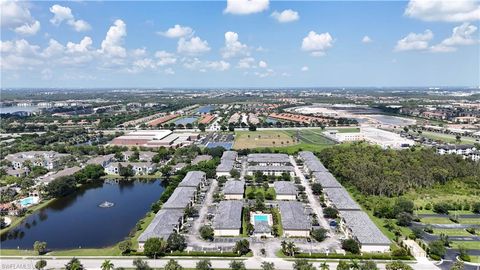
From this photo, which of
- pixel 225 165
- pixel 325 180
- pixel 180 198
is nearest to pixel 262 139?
pixel 225 165

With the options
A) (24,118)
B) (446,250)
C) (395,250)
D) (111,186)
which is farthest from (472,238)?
(24,118)

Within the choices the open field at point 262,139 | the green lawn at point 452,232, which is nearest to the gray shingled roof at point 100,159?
the open field at point 262,139

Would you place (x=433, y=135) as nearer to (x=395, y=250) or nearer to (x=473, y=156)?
(x=473, y=156)

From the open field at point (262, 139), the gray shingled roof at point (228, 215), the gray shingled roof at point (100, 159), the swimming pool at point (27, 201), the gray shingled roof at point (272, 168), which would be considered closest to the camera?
the gray shingled roof at point (228, 215)

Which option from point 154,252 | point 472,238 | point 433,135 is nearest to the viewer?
point 154,252

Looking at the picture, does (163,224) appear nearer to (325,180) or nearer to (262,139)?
(325,180)

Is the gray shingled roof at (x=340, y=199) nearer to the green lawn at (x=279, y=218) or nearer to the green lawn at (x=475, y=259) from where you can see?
the green lawn at (x=279, y=218)
